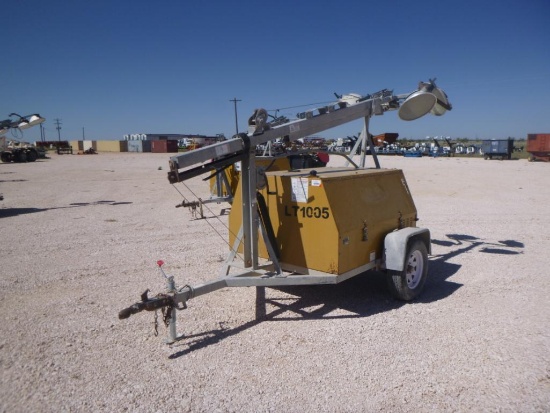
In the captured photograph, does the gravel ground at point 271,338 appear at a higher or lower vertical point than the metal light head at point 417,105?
lower

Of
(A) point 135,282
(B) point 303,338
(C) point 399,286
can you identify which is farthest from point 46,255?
(C) point 399,286

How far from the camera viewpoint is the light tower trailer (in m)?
4.43

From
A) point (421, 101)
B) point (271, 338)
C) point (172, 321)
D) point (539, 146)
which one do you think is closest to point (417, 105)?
point (421, 101)

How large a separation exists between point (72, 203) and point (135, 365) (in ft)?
36.3

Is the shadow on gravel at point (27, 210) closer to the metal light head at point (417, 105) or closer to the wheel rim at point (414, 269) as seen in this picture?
the metal light head at point (417, 105)

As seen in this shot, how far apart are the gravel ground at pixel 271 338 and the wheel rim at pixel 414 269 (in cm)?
25

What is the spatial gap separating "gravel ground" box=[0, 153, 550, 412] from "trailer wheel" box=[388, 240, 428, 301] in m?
0.17

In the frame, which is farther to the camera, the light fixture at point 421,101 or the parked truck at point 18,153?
the parked truck at point 18,153

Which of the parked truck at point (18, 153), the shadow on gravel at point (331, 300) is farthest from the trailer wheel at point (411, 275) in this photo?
the parked truck at point (18, 153)

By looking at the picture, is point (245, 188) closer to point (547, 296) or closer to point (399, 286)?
point (399, 286)

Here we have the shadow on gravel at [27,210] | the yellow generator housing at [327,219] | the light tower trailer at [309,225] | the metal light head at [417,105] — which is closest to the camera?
the light tower trailer at [309,225]

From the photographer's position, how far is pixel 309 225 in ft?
15.4

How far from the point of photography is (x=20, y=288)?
18.2ft

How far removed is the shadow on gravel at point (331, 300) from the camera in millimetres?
4328
